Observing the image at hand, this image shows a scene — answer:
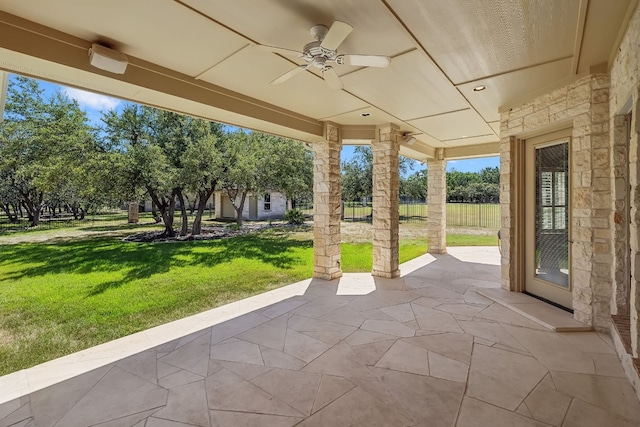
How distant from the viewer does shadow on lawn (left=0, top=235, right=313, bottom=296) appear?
262 inches

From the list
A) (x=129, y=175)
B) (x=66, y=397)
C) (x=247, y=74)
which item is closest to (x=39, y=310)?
(x=66, y=397)

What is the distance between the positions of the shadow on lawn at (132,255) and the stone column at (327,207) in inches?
73.6

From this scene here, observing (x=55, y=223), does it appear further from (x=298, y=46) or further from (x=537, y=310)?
(x=537, y=310)

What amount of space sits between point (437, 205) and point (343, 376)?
6.36 meters

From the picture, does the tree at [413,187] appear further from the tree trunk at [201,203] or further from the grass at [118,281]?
the tree trunk at [201,203]

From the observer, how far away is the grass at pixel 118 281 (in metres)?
3.54

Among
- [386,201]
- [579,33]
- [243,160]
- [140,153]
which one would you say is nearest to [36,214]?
[140,153]

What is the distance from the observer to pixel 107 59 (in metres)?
2.43

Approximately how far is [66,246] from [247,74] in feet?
31.9

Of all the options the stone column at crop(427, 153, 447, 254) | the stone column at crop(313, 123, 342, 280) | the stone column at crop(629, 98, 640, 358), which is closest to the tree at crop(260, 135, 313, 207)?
the stone column at crop(427, 153, 447, 254)

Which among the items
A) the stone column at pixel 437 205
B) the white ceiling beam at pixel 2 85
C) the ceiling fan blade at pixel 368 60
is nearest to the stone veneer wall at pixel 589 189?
the ceiling fan blade at pixel 368 60

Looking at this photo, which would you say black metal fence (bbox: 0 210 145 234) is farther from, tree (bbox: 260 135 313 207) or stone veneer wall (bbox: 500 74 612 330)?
stone veneer wall (bbox: 500 74 612 330)

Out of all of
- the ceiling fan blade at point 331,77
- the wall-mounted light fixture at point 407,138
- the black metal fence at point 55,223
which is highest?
the wall-mounted light fixture at point 407,138

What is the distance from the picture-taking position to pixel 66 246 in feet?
30.6
